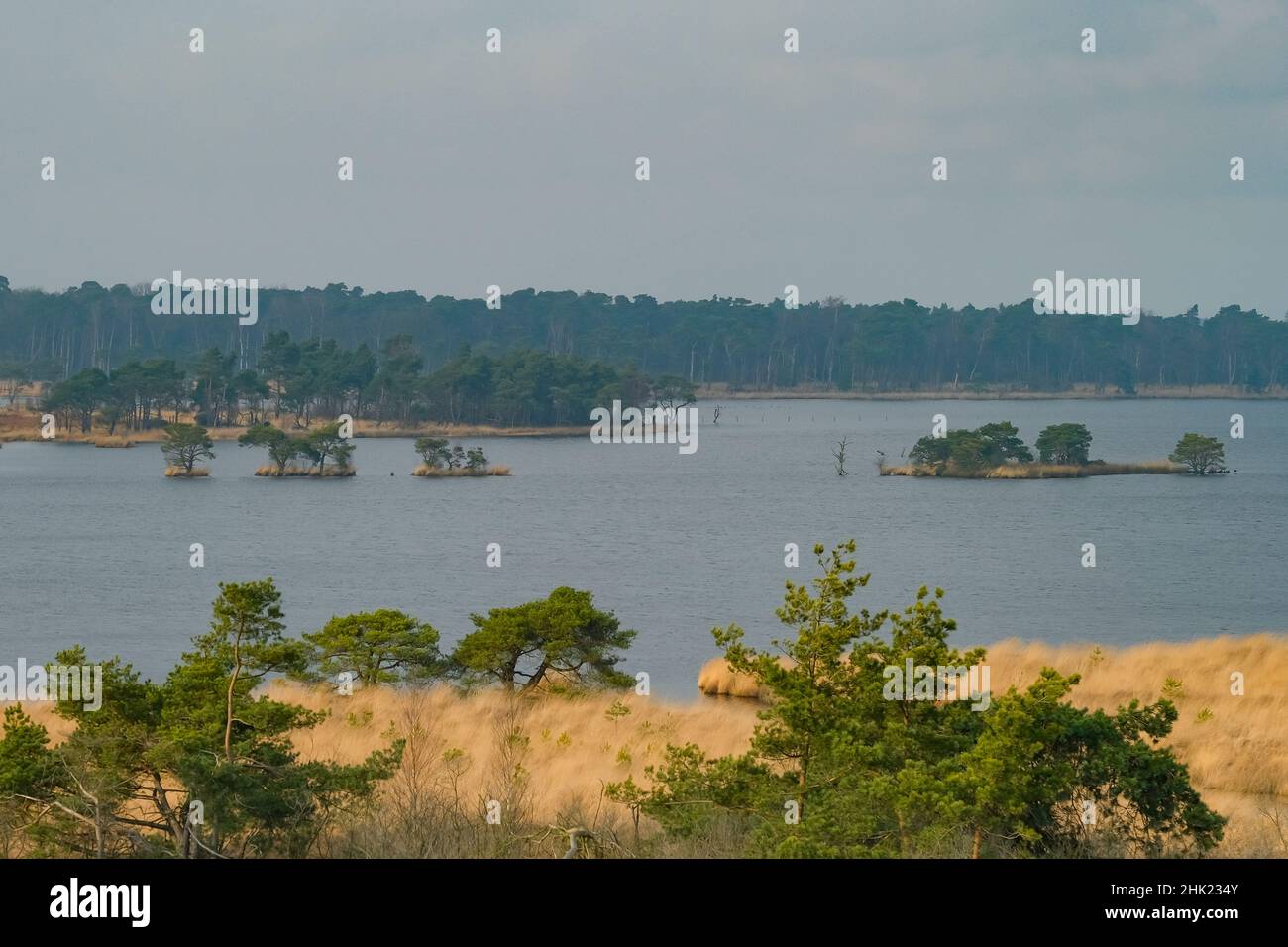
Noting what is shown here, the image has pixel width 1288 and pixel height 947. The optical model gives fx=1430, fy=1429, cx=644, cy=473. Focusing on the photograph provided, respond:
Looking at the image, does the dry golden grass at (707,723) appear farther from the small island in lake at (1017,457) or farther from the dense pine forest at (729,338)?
the dense pine forest at (729,338)

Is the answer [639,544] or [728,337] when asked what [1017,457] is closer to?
[639,544]

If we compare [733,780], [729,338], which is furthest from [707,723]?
[729,338]

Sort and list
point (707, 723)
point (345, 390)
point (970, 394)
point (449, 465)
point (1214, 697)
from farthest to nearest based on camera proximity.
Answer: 1. point (970, 394)
2. point (345, 390)
3. point (449, 465)
4. point (1214, 697)
5. point (707, 723)

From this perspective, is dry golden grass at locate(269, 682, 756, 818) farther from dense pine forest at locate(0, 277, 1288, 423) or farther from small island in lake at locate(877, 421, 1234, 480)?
dense pine forest at locate(0, 277, 1288, 423)

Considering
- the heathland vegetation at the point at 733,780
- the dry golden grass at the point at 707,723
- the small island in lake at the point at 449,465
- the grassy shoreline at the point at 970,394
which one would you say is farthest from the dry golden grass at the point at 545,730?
the grassy shoreline at the point at 970,394
